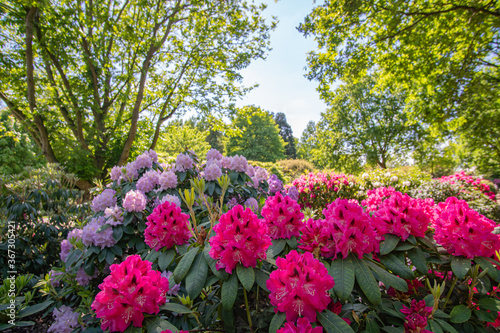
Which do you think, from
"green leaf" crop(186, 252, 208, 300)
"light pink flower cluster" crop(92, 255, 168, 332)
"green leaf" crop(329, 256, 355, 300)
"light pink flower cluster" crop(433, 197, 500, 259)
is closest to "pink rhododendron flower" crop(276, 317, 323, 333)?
"green leaf" crop(329, 256, 355, 300)

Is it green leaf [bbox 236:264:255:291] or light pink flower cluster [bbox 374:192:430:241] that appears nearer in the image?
green leaf [bbox 236:264:255:291]

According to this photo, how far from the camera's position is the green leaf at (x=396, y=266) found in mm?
1128

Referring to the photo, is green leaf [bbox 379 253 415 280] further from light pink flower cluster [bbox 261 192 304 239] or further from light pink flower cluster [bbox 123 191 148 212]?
light pink flower cluster [bbox 123 191 148 212]

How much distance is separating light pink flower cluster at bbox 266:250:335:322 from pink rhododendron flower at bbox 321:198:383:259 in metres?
0.23

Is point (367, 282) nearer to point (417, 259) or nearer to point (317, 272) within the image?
point (317, 272)

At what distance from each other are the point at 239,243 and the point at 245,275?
5.7 inches

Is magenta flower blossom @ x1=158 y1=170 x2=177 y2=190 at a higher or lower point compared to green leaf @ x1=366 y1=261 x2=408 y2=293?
higher

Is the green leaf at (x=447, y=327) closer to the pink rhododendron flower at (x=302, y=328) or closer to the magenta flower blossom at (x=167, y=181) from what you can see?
the pink rhododendron flower at (x=302, y=328)

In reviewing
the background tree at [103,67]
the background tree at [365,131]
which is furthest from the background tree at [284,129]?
the background tree at [103,67]

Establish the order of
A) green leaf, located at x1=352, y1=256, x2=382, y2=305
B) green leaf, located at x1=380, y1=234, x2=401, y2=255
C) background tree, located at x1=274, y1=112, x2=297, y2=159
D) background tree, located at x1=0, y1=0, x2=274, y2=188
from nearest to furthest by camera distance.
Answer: green leaf, located at x1=352, y1=256, x2=382, y2=305, green leaf, located at x1=380, y1=234, x2=401, y2=255, background tree, located at x1=0, y1=0, x2=274, y2=188, background tree, located at x1=274, y1=112, x2=297, y2=159

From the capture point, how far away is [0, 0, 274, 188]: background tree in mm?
6457

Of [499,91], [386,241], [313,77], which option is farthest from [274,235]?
[499,91]

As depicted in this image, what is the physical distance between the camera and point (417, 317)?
1.06 m

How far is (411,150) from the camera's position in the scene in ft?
67.5
